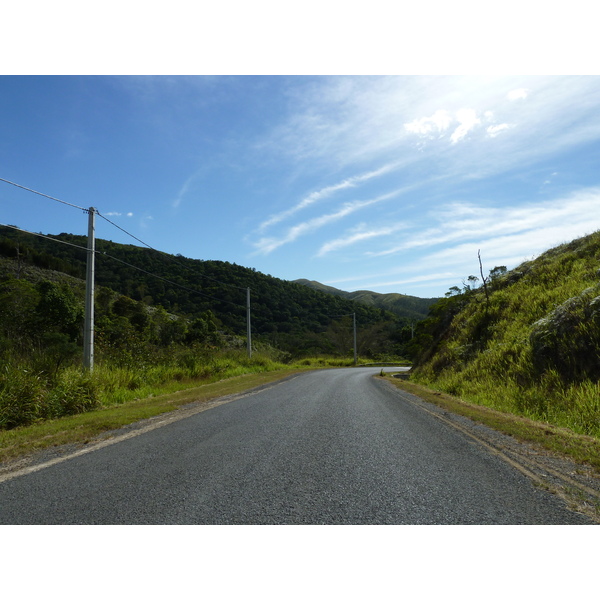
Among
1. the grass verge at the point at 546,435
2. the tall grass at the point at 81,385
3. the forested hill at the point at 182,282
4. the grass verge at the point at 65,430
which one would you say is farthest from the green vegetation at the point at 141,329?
the grass verge at the point at 546,435

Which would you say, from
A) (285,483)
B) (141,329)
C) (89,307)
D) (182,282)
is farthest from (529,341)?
(182,282)

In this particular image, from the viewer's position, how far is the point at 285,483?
4.25 meters

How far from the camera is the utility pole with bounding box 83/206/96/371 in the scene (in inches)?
527

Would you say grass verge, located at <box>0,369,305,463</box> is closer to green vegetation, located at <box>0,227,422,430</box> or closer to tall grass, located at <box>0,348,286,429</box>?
tall grass, located at <box>0,348,286,429</box>

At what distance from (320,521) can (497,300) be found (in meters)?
18.2

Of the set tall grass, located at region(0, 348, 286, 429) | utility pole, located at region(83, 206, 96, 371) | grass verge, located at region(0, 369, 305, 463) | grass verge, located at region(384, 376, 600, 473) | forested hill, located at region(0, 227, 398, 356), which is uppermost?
forested hill, located at region(0, 227, 398, 356)

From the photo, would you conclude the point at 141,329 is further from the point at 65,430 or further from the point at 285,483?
the point at 285,483

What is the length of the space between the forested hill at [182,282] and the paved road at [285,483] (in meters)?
38.8

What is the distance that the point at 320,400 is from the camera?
39.7 feet

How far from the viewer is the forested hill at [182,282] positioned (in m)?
52.3

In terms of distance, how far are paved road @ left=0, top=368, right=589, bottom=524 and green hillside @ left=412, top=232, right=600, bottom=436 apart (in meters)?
3.76

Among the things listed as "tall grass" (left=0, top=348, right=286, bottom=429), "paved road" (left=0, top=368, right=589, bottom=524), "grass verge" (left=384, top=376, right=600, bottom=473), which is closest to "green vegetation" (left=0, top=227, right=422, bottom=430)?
"tall grass" (left=0, top=348, right=286, bottom=429)

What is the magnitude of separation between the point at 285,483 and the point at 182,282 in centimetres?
5138

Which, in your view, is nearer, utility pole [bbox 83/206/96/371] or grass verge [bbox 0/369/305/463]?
grass verge [bbox 0/369/305/463]
